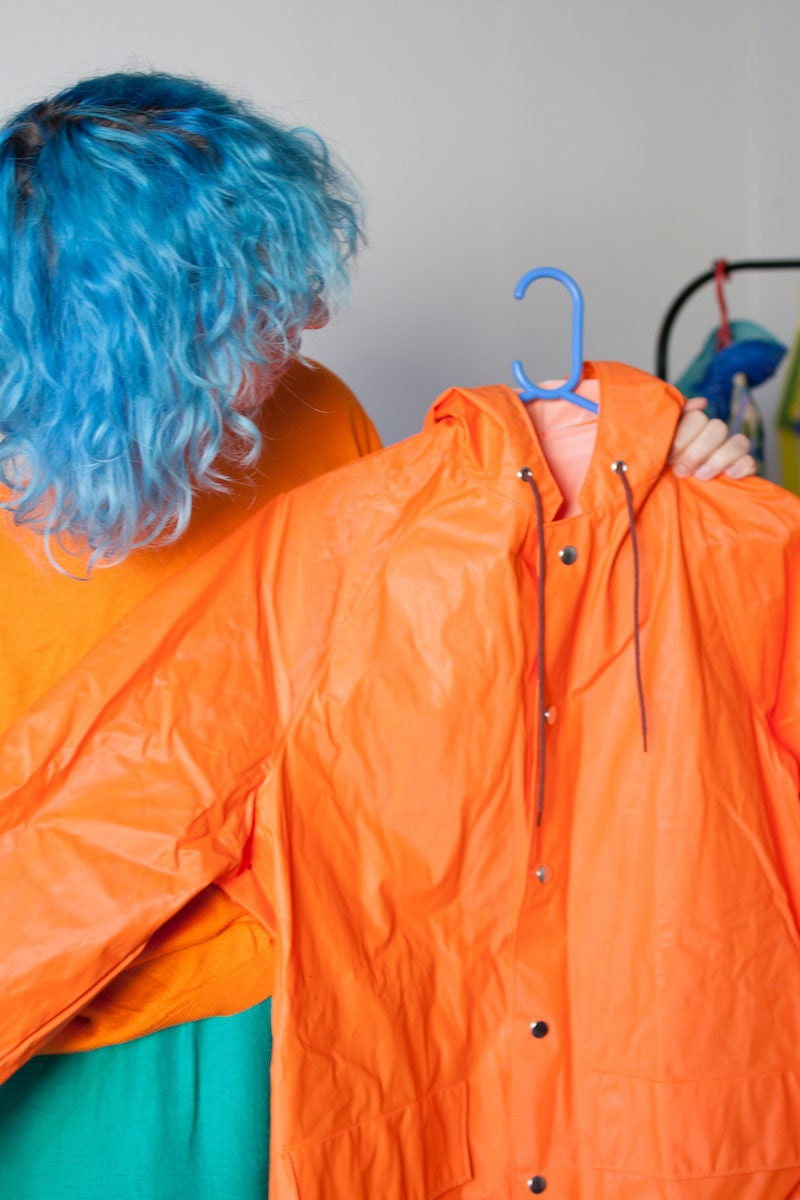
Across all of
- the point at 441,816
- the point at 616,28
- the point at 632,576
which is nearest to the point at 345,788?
the point at 441,816

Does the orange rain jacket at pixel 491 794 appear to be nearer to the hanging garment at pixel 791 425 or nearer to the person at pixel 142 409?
the person at pixel 142 409

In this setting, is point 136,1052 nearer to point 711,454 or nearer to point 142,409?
point 142,409

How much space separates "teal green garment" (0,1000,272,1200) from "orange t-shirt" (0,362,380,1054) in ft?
0.08

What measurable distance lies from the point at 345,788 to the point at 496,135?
131cm

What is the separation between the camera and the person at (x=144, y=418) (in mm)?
980

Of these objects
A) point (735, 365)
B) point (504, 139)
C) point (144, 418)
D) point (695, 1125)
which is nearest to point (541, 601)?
point (144, 418)

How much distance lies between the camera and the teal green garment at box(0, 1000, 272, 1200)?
3.41 feet

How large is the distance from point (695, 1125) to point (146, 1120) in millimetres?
505

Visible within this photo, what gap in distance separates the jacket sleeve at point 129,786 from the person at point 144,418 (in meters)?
0.08

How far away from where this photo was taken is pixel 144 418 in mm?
1005

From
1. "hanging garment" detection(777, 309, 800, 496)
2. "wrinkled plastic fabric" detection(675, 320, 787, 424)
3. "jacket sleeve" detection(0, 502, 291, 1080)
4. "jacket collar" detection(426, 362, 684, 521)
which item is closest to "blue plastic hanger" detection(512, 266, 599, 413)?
"jacket collar" detection(426, 362, 684, 521)

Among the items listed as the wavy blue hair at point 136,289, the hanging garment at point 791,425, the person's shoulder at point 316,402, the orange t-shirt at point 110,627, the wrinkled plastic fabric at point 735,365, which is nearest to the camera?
the wavy blue hair at point 136,289

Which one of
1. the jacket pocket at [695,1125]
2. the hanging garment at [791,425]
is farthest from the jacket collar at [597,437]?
the hanging garment at [791,425]

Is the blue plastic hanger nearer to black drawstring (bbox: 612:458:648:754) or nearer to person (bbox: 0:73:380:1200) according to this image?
black drawstring (bbox: 612:458:648:754)
